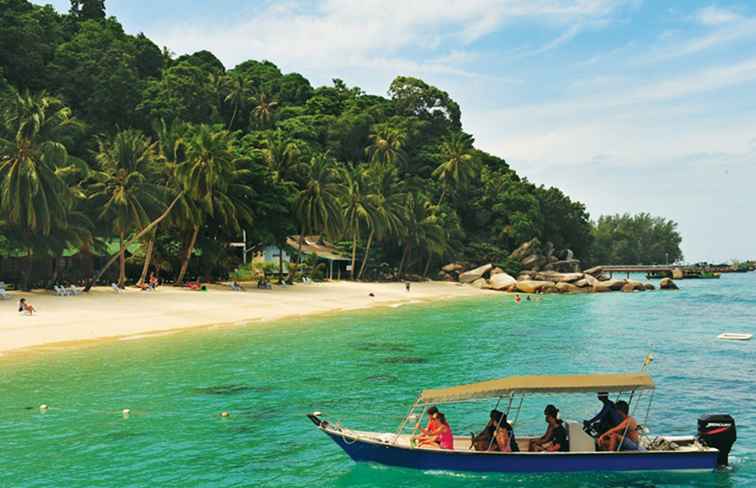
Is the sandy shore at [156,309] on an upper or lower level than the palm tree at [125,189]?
lower

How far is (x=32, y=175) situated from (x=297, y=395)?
29.4 metres

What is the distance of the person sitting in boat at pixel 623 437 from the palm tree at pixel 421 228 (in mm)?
76725

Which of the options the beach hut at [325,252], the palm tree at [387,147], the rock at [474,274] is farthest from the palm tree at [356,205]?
the palm tree at [387,147]

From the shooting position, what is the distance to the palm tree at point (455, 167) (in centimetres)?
10950

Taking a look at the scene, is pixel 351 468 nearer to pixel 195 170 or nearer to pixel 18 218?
pixel 18 218

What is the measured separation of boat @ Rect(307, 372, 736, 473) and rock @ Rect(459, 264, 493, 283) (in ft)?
271

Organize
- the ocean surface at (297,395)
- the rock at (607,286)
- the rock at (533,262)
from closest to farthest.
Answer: the ocean surface at (297,395)
the rock at (607,286)
the rock at (533,262)

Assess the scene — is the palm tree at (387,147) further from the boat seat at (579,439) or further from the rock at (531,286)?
the boat seat at (579,439)

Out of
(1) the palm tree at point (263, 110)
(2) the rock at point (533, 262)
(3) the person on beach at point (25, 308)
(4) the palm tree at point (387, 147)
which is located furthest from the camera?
(1) the palm tree at point (263, 110)

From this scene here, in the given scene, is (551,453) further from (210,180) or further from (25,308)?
(210,180)

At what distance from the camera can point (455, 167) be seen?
109m

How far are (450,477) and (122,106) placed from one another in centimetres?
9012

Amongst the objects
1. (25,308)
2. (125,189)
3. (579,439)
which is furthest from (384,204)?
(579,439)

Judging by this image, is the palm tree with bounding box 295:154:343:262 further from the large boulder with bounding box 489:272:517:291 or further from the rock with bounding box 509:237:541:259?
the rock with bounding box 509:237:541:259
